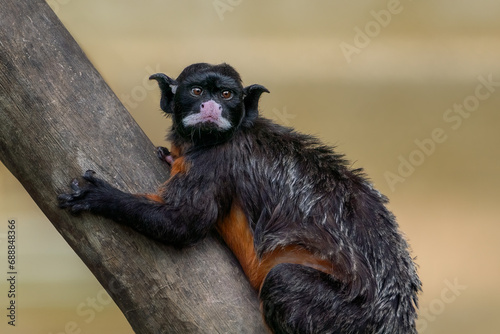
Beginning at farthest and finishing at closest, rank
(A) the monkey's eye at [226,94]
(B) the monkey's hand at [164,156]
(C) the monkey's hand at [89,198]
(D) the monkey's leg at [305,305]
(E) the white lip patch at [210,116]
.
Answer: (B) the monkey's hand at [164,156] < (A) the monkey's eye at [226,94] < (E) the white lip patch at [210,116] < (D) the monkey's leg at [305,305] < (C) the monkey's hand at [89,198]

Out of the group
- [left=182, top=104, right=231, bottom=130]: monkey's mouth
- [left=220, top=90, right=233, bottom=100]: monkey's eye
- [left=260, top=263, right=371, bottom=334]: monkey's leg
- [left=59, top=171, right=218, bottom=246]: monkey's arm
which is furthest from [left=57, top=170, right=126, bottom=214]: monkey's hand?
[left=260, top=263, right=371, bottom=334]: monkey's leg

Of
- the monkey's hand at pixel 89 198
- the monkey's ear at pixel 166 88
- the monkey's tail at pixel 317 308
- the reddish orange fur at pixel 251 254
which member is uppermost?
the monkey's ear at pixel 166 88

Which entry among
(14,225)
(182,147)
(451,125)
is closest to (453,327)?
(451,125)

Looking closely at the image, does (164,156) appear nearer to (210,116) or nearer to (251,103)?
(210,116)

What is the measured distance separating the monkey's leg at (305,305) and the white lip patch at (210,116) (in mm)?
1214

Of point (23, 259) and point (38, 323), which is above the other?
point (23, 259)

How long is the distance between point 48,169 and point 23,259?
2.18m

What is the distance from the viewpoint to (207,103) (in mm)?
4711

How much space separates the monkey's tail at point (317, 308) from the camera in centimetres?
441

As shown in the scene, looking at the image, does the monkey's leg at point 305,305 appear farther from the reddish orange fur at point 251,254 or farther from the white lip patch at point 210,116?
the white lip patch at point 210,116

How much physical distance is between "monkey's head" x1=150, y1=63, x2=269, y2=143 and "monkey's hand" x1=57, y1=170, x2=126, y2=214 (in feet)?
2.86

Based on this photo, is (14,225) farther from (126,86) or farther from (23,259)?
(126,86)

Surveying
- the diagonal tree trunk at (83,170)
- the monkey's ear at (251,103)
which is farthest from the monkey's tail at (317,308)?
the monkey's ear at (251,103)

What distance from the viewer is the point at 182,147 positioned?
498cm
